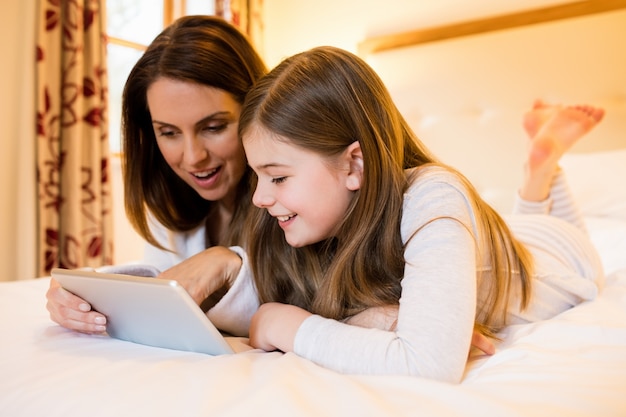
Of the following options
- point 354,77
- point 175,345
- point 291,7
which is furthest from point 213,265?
point 291,7

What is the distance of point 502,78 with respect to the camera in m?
2.45

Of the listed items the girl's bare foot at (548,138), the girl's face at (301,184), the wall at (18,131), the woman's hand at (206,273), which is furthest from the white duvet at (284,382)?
the wall at (18,131)

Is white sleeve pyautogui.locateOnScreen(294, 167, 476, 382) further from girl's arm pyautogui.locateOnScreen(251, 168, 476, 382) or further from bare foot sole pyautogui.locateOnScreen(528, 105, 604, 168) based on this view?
bare foot sole pyautogui.locateOnScreen(528, 105, 604, 168)

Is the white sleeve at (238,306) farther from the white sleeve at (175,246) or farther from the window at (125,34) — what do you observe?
the window at (125,34)

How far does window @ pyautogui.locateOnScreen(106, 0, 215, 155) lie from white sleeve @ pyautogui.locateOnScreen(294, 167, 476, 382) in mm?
2407

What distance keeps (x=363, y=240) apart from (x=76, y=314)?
47cm

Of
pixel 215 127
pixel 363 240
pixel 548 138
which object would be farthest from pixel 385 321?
pixel 548 138

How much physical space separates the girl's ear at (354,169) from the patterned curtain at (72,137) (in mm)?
1780

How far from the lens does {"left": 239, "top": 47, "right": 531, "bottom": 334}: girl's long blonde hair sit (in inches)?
35.9

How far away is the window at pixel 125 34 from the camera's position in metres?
2.94

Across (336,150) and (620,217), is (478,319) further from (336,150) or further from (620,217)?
(620,217)

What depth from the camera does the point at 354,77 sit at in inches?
36.7

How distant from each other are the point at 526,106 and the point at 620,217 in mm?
672

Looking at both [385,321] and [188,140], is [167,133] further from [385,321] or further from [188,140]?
[385,321]
